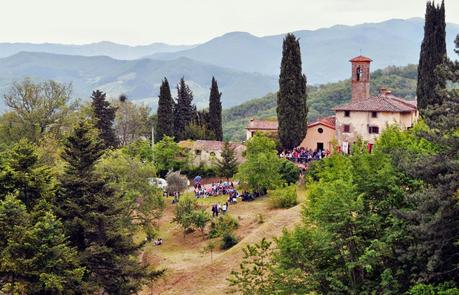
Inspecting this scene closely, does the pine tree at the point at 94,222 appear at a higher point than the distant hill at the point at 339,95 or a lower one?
lower

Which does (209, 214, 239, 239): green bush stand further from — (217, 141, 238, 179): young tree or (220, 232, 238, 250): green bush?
(217, 141, 238, 179): young tree

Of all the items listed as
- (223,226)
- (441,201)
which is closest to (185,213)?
(223,226)

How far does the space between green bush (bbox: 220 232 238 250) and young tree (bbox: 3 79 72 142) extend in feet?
88.0

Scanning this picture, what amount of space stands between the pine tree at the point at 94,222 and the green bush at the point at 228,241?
38.9 ft

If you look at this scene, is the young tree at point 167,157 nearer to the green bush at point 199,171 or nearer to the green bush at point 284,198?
the green bush at point 199,171

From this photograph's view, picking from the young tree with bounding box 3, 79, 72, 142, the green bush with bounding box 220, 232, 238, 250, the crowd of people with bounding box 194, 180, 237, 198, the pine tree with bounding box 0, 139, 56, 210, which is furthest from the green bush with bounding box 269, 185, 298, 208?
the young tree with bounding box 3, 79, 72, 142

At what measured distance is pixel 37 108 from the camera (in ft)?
191

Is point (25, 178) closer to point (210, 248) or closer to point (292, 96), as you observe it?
point (210, 248)

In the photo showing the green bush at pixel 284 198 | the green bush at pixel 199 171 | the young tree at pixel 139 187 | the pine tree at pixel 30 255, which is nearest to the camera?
the pine tree at pixel 30 255

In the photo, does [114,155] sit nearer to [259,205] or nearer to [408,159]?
[259,205]

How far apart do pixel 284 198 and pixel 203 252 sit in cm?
671

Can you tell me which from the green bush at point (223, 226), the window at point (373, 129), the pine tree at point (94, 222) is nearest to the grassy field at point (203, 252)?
the green bush at point (223, 226)

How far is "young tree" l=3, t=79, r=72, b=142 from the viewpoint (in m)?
57.3

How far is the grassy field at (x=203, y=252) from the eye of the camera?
31422 mm
